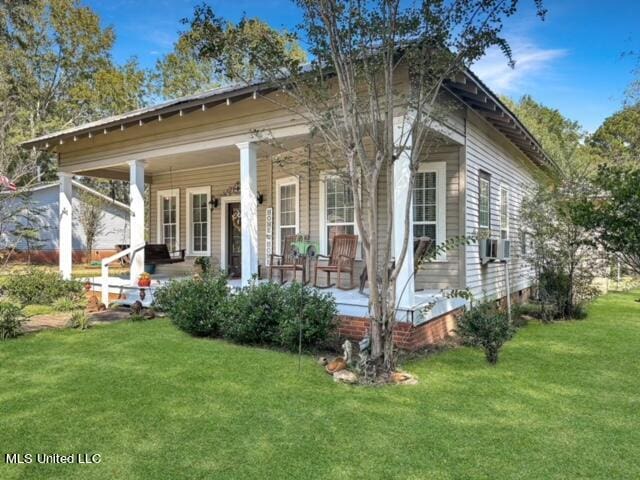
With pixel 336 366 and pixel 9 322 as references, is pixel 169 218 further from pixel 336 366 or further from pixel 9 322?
pixel 336 366

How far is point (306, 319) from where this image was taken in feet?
17.8

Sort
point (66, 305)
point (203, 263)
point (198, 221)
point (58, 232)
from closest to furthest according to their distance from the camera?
point (66, 305), point (203, 263), point (198, 221), point (58, 232)

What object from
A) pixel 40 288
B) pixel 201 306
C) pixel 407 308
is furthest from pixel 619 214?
pixel 40 288

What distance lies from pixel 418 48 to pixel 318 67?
109cm

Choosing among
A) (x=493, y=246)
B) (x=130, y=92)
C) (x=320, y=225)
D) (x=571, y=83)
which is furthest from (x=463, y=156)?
(x=130, y=92)

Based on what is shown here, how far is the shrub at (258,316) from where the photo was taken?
5754 millimetres

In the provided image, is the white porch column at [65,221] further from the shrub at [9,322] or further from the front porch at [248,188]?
the shrub at [9,322]

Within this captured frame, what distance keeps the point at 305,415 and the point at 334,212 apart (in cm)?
517

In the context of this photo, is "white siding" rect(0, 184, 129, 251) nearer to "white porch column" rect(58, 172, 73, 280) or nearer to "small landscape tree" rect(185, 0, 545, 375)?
"white porch column" rect(58, 172, 73, 280)

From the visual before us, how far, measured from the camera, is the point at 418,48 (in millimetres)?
4723

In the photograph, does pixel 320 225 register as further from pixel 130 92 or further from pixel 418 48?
pixel 130 92

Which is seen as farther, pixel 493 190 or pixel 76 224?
pixel 76 224

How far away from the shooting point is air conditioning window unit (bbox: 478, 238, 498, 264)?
8.25 metres

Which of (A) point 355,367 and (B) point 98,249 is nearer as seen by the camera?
(A) point 355,367
